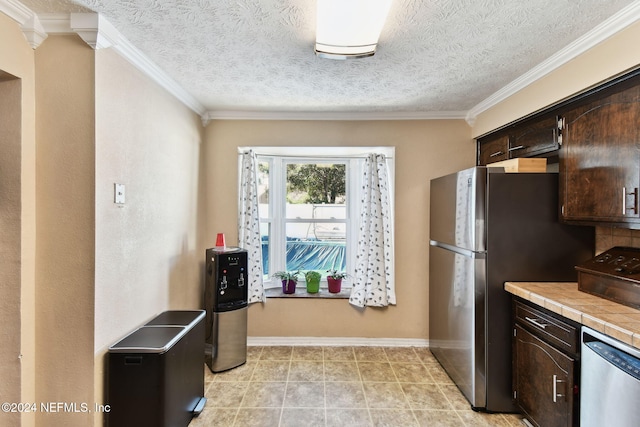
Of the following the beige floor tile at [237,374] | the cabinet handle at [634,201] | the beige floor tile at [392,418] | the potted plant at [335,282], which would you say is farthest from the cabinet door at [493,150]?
the beige floor tile at [237,374]

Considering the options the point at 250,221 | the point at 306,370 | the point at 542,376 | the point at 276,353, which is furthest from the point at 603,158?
the point at 276,353

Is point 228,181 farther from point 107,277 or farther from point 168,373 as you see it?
point 168,373

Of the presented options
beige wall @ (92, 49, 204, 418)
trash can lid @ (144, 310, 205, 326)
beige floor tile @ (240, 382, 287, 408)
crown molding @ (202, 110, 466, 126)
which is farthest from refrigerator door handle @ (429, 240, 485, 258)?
beige wall @ (92, 49, 204, 418)

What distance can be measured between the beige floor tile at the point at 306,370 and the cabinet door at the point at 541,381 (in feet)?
4.77

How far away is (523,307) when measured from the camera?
1.95m

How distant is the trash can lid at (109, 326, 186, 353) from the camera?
5.28 ft

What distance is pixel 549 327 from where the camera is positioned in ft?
5.66

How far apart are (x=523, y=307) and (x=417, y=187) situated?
1.50 meters

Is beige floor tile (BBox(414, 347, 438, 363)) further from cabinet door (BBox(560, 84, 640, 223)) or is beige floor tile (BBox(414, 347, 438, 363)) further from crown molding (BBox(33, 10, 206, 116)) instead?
crown molding (BBox(33, 10, 206, 116))

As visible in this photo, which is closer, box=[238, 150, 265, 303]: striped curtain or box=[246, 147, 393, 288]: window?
box=[238, 150, 265, 303]: striped curtain

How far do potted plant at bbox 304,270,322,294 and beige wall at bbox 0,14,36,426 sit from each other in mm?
2201

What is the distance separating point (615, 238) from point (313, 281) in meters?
2.44

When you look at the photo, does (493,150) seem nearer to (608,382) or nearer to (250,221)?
(608,382)

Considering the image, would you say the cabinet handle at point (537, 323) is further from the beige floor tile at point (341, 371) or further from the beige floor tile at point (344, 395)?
the beige floor tile at point (341, 371)
